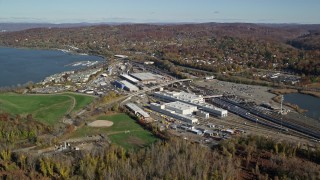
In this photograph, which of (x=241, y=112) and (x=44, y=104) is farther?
(x=44, y=104)

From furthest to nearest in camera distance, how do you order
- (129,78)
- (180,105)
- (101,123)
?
(129,78), (180,105), (101,123)

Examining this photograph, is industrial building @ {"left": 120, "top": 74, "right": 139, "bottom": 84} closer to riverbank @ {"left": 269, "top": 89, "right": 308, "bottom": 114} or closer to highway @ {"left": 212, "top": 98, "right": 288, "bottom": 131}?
highway @ {"left": 212, "top": 98, "right": 288, "bottom": 131}

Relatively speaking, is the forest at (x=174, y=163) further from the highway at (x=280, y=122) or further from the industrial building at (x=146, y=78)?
the industrial building at (x=146, y=78)

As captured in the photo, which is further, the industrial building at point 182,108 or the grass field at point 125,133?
the industrial building at point 182,108

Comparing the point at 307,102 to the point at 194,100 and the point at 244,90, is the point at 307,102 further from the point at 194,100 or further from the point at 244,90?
the point at 194,100

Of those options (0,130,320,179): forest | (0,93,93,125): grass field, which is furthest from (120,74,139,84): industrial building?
(0,130,320,179): forest

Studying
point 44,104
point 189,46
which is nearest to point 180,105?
point 44,104

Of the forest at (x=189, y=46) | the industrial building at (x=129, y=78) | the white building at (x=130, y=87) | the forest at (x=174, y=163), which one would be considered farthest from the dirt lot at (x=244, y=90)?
the forest at (x=174, y=163)
